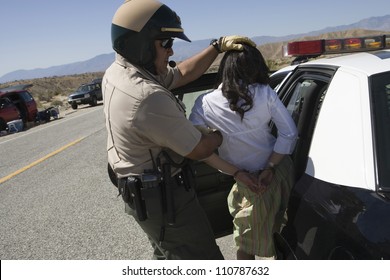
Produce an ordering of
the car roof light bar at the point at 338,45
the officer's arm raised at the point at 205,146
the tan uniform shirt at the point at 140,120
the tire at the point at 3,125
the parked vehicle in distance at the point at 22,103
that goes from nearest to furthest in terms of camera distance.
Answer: the tan uniform shirt at the point at 140,120
the officer's arm raised at the point at 205,146
the car roof light bar at the point at 338,45
the tire at the point at 3,125
the parked vehicle in distance at the point at 22,103

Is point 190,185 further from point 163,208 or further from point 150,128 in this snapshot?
point 150,128

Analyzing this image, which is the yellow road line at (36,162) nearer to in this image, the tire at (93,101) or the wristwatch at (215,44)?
the wristwatch at (215,44)

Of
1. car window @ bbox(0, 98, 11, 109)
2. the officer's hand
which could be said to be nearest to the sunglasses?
the officer's hand

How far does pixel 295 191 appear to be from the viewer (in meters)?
1.94

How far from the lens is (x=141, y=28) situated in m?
1.85

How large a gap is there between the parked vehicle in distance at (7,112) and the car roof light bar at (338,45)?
1598 centimetres

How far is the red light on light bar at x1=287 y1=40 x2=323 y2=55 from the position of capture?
2.84 meters

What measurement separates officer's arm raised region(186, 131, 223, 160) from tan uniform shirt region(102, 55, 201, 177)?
0.13 ft

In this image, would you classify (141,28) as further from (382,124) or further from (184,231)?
(382,124)

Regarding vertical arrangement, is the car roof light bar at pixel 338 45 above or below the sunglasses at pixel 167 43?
below

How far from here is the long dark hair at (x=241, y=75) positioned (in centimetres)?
198

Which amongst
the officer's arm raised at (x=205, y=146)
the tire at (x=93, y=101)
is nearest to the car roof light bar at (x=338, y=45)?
the officer's arm raised at (x=205, y=146)

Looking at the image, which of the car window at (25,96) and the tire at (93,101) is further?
the tire at (93,101)
